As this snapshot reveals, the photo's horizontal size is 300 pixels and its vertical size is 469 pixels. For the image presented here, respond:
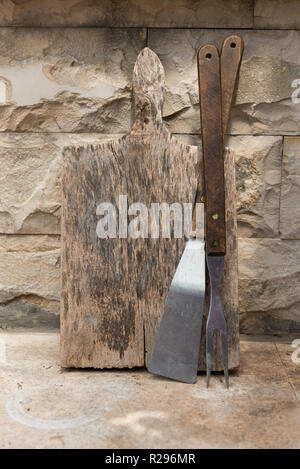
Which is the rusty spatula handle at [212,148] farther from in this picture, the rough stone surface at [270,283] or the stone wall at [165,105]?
the rough stone surface at [270,283]

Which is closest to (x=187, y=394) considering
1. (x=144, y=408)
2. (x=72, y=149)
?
(x=144, y=408)

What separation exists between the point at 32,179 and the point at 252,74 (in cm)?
81

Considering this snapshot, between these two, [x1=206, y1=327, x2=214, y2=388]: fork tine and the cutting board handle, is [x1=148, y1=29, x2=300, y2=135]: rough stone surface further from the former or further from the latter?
[x1=206, y1=327, x2=214, y2=388]: fork tine

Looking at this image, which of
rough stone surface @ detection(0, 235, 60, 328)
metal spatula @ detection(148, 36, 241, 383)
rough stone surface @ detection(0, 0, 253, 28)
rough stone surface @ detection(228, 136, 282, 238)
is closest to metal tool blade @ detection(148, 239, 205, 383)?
metal spatula @ detection(148, 36, 241, 383)

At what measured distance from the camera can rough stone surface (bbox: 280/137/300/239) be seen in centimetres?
158

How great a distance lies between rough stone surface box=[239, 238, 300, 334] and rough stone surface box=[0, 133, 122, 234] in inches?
25.0

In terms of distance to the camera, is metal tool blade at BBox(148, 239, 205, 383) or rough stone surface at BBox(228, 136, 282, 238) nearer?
metal tool blade at BBox(148, 239, 205, 383)

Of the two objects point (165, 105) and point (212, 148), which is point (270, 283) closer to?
point (212, 148)

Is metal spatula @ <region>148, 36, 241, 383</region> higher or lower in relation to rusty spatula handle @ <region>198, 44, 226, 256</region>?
lower

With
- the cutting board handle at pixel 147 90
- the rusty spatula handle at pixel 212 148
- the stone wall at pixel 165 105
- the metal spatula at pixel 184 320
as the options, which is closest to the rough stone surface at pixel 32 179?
the stone wall at pixel 165 105

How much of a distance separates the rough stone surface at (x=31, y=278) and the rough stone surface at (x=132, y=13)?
734mm

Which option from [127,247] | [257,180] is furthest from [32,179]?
[257,180]

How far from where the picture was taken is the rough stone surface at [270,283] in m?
1.62
